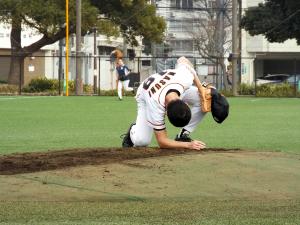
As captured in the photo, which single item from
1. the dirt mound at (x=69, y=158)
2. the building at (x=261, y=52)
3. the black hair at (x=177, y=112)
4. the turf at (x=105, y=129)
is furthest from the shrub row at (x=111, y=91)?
the black hair at (x=177, y=112)

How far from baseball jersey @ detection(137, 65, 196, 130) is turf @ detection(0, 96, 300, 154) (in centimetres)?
324

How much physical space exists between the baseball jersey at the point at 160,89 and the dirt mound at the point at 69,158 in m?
0.38

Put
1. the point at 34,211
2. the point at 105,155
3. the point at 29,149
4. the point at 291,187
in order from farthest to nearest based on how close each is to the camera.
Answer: the point at 29,149 → the point at 105,155 → the point at 291,187 → the point at 34,211

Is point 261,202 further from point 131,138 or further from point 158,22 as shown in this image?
point 158,22

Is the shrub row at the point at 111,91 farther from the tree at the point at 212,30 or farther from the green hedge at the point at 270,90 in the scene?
the tree at the point at 212,30

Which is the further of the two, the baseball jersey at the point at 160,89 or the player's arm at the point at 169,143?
the player's arm at the point at 169,143

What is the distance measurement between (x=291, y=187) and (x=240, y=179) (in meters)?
0.55

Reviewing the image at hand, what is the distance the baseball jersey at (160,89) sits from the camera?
30.0 ft

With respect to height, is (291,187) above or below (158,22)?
below

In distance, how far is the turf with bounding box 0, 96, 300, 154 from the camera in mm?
13320

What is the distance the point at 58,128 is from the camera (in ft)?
55.9

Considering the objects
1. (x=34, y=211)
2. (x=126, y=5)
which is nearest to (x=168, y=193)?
(x=34, y=211)

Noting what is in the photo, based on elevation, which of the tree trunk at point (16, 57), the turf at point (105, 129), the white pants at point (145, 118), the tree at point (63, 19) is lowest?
the turf at point (105, 129)

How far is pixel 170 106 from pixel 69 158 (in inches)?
55.3
